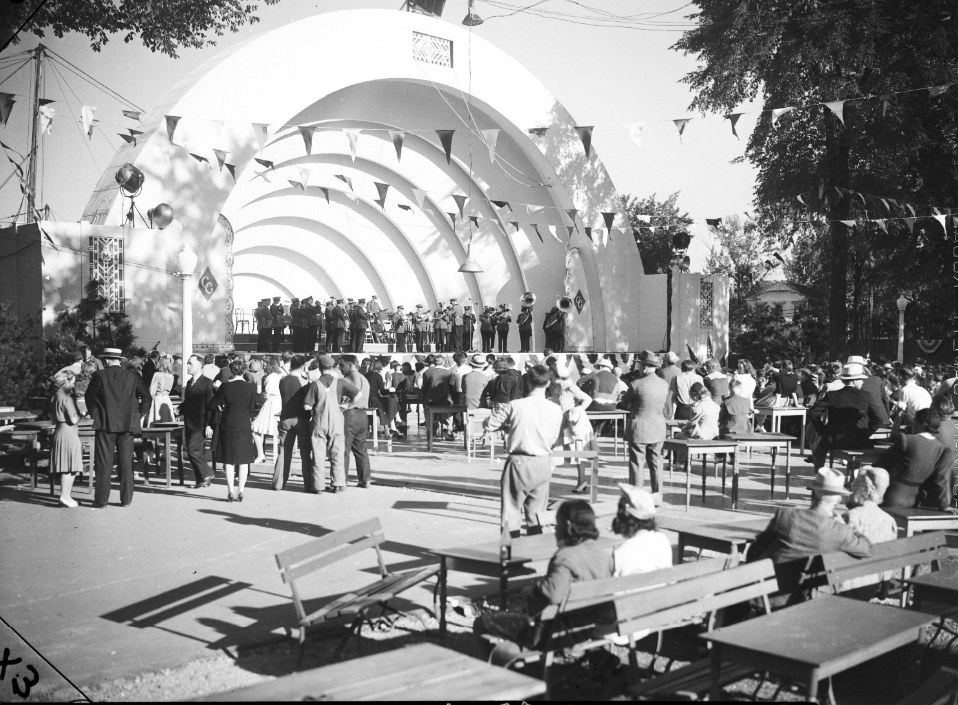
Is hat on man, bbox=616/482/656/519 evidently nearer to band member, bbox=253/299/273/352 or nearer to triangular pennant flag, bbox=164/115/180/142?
triangular pennant flag, bbox=164/115/180/142

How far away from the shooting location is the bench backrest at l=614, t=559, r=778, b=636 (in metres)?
4.14

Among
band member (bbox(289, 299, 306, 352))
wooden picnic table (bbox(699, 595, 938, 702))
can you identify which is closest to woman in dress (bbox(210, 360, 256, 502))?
wooden picnic table (bbox(699, 595, 938, 702))

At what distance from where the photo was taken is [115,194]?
Answer: 754 inches

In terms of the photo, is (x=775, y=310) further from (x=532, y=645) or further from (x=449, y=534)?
(x=532, y=645)

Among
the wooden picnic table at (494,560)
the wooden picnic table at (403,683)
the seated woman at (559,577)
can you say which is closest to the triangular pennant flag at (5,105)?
the wooden picnic table at (494,560)

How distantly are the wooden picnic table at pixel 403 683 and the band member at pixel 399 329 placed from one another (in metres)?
24.3

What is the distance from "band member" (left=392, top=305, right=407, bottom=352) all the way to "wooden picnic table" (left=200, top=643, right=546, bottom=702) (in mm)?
24329

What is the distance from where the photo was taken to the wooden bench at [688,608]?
4078 mm

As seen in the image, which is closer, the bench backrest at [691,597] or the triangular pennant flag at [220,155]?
the bench backrest at [691,597]

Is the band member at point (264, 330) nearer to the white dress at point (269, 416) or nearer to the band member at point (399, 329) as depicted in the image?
the band member at point (399, 329)

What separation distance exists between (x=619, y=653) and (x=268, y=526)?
447 centimetres

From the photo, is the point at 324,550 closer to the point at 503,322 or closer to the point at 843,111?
the point at 843,111

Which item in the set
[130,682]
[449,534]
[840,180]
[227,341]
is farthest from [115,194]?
[840,180]

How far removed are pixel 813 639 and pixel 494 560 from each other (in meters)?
1.96
